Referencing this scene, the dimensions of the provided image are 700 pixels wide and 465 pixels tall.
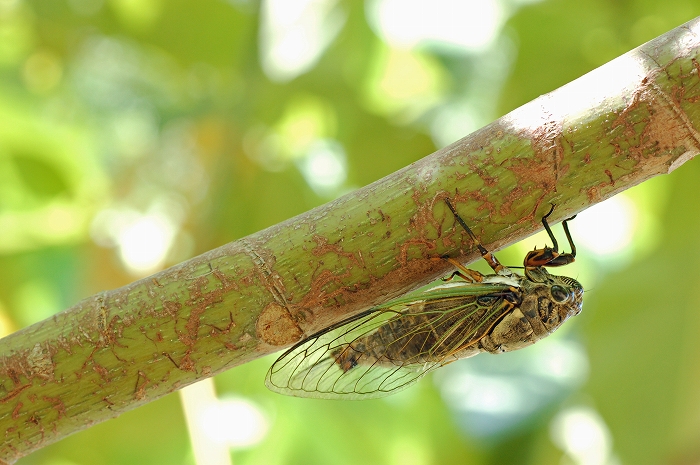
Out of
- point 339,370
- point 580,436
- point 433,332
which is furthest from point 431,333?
point 580,436

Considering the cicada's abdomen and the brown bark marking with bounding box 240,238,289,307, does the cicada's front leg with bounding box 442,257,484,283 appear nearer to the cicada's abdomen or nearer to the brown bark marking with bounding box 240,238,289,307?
the cicada's abdomen

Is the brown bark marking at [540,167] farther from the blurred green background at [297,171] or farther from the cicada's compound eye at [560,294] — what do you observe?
the blurred green background at [297,171]

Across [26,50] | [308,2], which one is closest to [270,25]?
[308,2]

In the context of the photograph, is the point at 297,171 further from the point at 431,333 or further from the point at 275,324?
the point at 275,324

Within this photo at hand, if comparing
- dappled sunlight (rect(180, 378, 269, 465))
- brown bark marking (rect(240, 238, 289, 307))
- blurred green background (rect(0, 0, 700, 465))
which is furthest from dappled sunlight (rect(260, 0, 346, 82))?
brown bark marking (rect(240, 238, 289, 307))

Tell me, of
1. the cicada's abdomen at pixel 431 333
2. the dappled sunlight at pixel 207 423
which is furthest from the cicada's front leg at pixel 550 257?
the dappled sunlight at pixel 207 423

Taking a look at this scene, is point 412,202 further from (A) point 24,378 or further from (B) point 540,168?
(A) point 24,378
